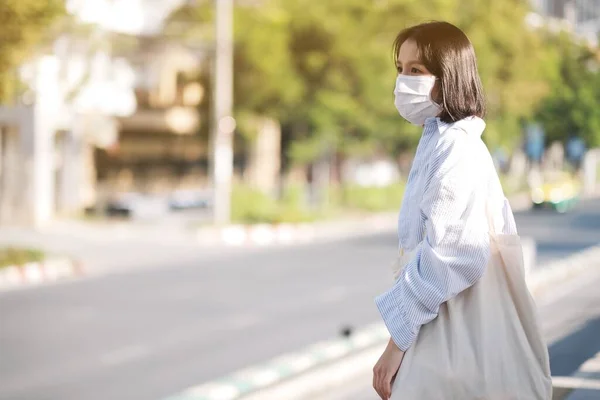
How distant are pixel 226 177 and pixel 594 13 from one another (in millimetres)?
52841

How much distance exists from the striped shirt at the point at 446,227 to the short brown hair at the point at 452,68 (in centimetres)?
4

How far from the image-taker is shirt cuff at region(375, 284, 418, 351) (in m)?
2.71

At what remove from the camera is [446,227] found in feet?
8.73

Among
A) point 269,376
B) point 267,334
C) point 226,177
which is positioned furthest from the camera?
point 226,177

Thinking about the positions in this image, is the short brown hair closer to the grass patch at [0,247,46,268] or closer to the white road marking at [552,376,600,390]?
the white road marking at [552,376,600,390]

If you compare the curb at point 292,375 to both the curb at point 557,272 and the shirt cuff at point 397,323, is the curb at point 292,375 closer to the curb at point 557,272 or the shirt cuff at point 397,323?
the curb at point 557,272

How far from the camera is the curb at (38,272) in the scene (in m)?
20.8

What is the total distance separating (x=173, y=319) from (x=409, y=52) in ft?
43.5

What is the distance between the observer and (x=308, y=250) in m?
28.2

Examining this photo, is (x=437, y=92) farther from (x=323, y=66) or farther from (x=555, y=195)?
(x=555, y=195)

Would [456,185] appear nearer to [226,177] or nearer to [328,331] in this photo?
[328,331]

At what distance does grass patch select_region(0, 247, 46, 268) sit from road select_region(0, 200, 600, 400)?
133cm

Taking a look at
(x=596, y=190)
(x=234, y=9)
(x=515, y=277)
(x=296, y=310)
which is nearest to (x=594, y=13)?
(x=596, y=190)

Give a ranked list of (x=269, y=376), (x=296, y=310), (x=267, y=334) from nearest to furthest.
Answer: (x=269, y=376), (x=267, y=334), (x=296, y=310)
